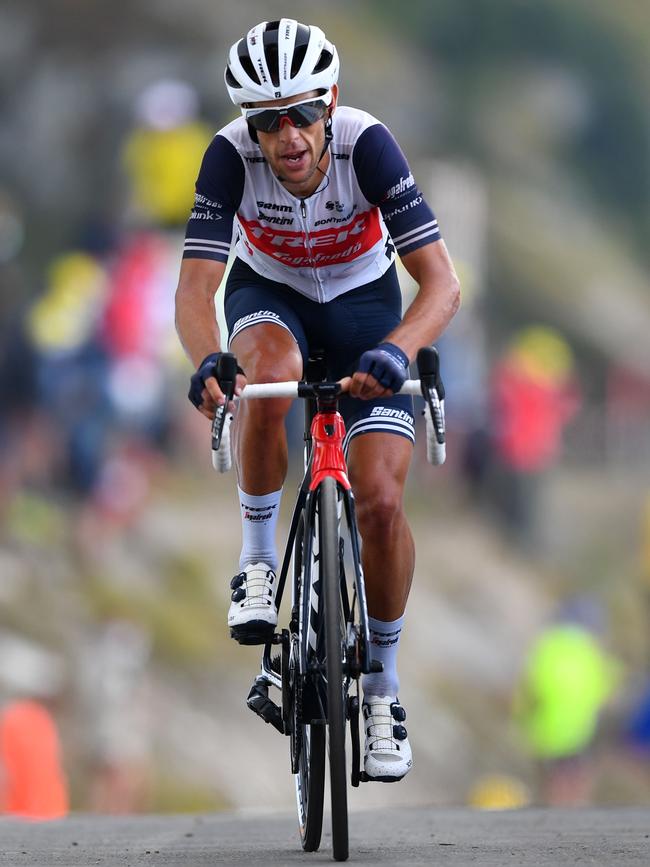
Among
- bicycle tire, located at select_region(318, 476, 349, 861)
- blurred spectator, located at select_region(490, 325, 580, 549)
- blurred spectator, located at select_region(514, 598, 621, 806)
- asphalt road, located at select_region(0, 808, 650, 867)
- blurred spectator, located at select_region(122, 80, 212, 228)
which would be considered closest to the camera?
bicycle tire, located at select_region(318, 476, 349, 861)

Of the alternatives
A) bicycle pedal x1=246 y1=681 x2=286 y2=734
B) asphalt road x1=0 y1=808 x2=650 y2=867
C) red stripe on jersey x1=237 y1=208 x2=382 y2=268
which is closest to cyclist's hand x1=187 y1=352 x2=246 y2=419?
red stripe on jersey x1=237 y1=208 x2=382 y2=268

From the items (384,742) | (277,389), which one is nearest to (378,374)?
(277,389)

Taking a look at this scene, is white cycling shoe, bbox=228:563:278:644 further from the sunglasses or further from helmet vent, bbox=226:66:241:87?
helmet vent, bbox=226:66:241:87

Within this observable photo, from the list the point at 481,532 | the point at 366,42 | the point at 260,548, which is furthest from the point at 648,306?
the point at 260,548

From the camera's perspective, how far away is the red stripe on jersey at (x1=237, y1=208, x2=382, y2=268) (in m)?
5.50

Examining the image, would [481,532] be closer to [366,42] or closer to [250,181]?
[366,42]

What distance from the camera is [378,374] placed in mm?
4801

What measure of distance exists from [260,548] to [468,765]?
13.0 meters

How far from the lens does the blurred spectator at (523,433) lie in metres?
23.4

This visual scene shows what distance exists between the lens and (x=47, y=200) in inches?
991

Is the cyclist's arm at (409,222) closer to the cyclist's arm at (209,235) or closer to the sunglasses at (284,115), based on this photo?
the sunglasses at (284,115)

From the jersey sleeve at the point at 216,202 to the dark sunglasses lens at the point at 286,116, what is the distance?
10.2 inches

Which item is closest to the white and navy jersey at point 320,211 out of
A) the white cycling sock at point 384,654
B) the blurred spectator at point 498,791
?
the white cycling sock at point 384,654

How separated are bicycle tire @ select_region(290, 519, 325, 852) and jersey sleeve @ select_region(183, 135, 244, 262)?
0.94 meters
